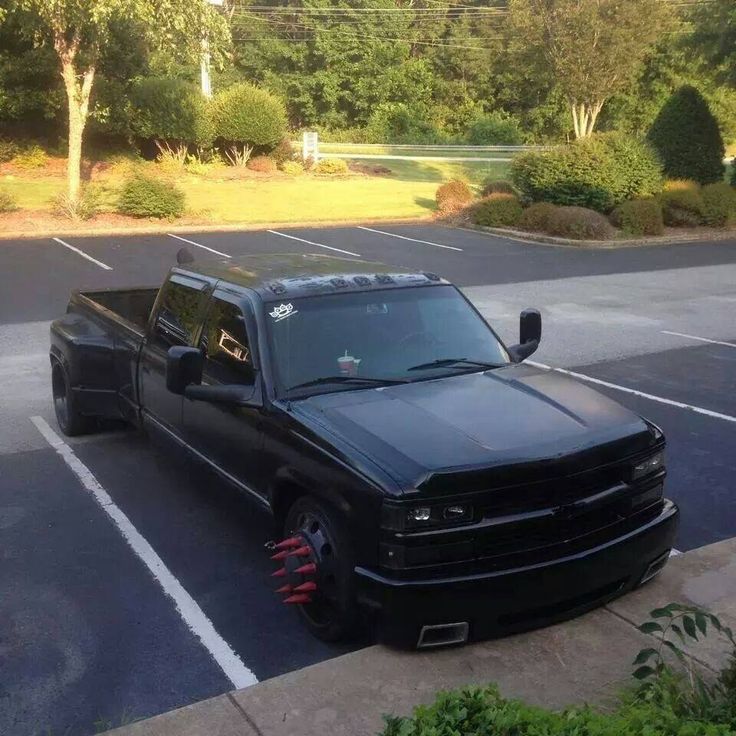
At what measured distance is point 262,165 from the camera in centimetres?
3519

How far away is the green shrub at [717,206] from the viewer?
24219 millimetres

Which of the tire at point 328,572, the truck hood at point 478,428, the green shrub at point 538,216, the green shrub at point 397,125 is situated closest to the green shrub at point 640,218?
the green shrub at point 538,216

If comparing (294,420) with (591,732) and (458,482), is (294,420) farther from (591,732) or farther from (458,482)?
(591,732)

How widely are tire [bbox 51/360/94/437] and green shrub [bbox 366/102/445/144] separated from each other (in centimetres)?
5537

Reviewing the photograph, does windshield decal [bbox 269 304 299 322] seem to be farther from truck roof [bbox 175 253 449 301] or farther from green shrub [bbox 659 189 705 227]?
green shrub [bbox 659 189 705 227]

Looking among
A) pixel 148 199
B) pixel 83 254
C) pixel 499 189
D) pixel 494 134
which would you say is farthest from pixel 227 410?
pixel 494 134

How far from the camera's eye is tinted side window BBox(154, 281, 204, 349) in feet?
19.0

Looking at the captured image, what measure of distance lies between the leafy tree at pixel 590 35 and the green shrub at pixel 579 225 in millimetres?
13932

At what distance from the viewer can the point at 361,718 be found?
3.59m

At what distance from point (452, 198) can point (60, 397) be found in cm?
2043

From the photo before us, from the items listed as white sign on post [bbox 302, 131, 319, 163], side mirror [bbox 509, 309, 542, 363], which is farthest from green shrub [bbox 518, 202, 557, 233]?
side mirror [bbox 509, 309, 542, 363]

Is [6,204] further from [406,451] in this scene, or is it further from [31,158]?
[406,451]

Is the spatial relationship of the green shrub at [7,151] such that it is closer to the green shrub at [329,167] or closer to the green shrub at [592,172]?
the green shrub at [329,167]

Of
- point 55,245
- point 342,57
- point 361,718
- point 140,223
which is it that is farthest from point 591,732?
point 342,57
